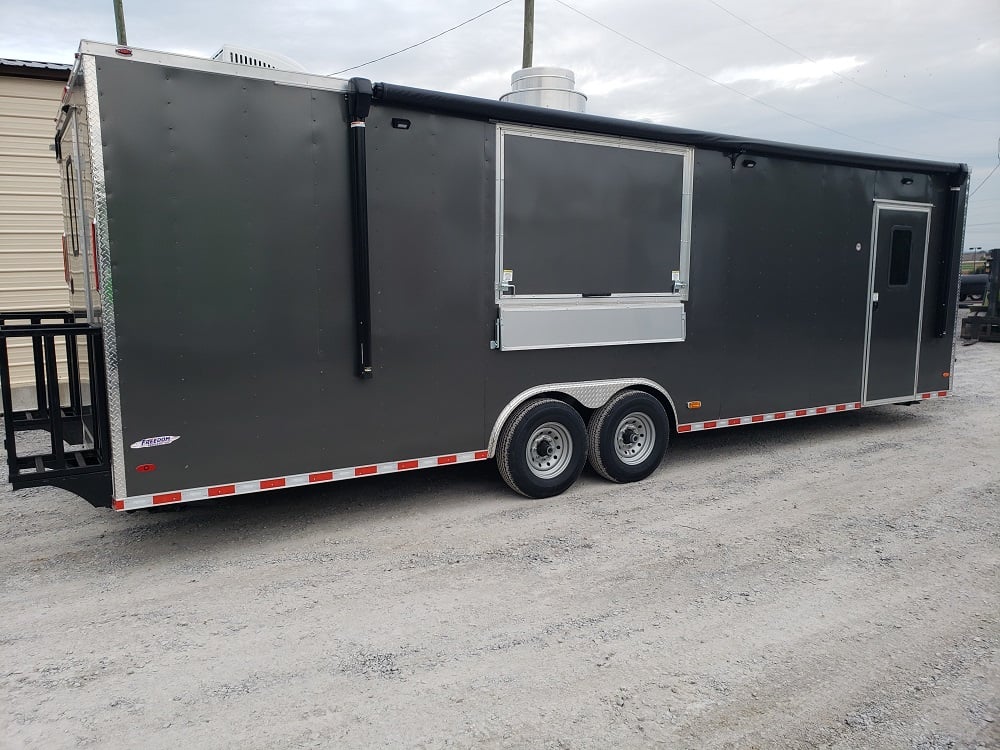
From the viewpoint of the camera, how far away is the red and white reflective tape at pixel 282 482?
4445 mm

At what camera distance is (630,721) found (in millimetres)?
3076

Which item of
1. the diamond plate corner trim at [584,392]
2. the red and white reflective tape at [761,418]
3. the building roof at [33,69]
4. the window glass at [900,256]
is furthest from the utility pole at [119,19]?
the window glass at [900,256]

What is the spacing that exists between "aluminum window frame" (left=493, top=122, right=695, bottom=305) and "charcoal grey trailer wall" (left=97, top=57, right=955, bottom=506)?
0.07 metres

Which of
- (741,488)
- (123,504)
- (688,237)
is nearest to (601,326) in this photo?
(688,237)

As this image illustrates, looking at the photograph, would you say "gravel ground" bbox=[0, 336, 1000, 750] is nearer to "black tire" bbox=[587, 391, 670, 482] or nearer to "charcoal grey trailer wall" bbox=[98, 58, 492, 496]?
"black tire" bbox=[587, 391, 670, 482]

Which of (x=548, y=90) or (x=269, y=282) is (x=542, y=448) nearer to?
(x=269, y=282)

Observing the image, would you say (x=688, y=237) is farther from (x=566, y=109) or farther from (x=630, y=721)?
(x=630, y=721)

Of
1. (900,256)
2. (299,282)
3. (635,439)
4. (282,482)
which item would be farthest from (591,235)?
(900,256)

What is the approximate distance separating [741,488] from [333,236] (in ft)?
13.2

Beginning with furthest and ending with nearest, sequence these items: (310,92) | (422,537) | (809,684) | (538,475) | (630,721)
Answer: (538,475)
(422,537)
(310,92)
(809,684)
(630,721)

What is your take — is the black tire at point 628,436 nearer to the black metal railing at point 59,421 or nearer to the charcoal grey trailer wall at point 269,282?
the charcoal grey trailer wall at point 269,282

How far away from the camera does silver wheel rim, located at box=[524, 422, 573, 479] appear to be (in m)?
6.05

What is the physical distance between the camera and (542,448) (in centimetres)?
612

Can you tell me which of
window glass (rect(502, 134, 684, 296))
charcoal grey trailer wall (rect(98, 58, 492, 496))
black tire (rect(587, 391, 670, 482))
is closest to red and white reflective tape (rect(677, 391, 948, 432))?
black tire (rect(587, 391, 670, 482))
